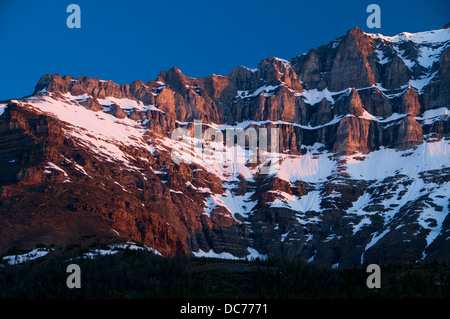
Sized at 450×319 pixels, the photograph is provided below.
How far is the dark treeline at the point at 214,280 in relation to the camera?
72125mm

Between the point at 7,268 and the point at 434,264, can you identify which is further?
the point at 7,268

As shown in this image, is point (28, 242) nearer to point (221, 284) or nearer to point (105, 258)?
point (105, 258)

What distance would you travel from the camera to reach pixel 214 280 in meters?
81.6

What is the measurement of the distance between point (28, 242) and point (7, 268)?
88.0 meters

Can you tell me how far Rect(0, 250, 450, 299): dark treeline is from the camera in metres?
72.1
